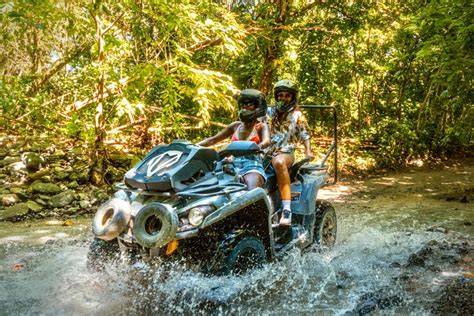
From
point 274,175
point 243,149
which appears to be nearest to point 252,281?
point 243,149

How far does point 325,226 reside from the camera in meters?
5.51

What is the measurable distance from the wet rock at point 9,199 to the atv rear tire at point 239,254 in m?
5.69

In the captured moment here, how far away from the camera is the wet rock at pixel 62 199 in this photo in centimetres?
792

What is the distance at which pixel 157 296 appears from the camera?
3.45 meters

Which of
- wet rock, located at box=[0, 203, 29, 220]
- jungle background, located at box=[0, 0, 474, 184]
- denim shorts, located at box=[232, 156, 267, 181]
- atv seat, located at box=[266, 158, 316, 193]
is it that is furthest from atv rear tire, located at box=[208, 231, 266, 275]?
wet rock, located at box=[0, 203, 29, 220]

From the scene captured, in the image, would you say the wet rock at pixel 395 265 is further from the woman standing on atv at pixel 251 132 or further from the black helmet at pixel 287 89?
the black helmet at pixel 287 89

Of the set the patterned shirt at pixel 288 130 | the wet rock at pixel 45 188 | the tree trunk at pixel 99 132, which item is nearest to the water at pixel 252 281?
the patterned shirt at pixel 288 130

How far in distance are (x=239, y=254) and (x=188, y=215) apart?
1.82 ft

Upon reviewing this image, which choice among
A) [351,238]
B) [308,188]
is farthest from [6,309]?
[351,238]

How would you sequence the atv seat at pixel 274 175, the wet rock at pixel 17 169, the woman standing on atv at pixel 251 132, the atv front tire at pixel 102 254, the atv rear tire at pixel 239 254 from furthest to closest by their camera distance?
the wet rock at pixel 17 169 → the atv seat at pixel 274 175 → the woman standing on atv at pixel 251 132 → the atv front tire at pixel 102 254 → the atv rear tire at pixel 239 254

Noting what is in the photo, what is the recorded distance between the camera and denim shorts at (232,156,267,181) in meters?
4.18

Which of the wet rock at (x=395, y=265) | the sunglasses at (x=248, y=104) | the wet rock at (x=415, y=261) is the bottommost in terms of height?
the wet rock at (x=415, y=261)

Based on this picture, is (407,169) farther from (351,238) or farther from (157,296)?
(157,296)

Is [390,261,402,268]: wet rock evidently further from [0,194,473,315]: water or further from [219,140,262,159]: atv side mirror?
[219,140,262,159]: atv side mirror
